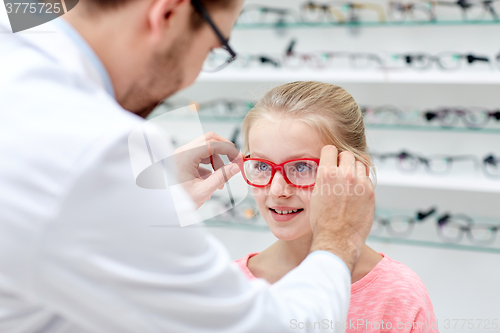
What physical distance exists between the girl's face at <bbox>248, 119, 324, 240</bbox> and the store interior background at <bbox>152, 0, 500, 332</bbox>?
0.96 metres

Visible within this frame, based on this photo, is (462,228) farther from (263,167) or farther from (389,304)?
(263,167)

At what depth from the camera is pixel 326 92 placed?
99cm

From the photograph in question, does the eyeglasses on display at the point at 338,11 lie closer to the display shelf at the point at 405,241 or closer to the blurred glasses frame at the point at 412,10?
the blurred glasses frame at the point at 412,10

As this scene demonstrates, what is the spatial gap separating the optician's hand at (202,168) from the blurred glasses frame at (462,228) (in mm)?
1375

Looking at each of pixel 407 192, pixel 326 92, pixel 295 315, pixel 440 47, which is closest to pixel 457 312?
pixel 407 192

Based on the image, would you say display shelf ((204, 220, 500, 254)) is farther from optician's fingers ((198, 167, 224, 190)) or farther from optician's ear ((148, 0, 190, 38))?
optician's ear ((148, 0, 190, 38))

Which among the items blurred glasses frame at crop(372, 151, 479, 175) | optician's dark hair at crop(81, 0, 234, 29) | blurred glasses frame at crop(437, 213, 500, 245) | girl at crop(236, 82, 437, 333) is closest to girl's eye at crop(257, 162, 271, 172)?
girl at crop(236, 82, 437, 333)

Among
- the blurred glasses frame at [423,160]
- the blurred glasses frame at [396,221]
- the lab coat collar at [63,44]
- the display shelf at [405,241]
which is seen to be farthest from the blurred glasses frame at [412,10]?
the lab coat collar at [63,44]

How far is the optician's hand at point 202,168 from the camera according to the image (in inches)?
36.7

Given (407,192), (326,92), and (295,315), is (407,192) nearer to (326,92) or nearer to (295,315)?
(326,92)

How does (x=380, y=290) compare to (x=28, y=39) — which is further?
(x=380, y=290)

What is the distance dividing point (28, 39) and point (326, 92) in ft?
2.11

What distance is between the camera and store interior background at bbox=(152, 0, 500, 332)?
1.85 m

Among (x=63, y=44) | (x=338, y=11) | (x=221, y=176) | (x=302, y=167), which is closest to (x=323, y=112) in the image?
(x=302, y=167)
